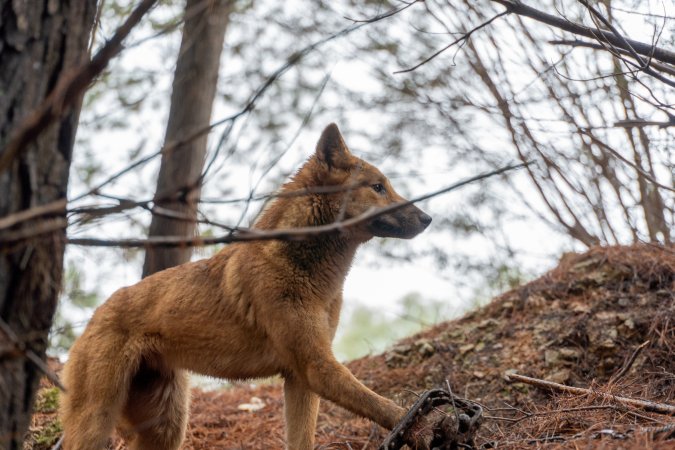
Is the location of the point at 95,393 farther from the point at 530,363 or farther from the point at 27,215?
the point at 530,363

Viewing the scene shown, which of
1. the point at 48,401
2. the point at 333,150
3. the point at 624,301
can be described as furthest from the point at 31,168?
the point at 624,301

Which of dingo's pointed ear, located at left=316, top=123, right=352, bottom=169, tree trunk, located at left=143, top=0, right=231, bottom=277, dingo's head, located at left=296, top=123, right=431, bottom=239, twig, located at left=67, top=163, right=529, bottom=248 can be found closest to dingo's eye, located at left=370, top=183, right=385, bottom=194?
dingo's head, located at left=296, top=123, right=431, bottom=239

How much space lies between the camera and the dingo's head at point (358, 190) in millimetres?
5160

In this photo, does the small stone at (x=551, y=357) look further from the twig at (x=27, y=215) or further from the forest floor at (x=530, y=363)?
the twig at (x=27, y=215)

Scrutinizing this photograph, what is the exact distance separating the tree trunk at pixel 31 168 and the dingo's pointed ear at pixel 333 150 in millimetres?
2836

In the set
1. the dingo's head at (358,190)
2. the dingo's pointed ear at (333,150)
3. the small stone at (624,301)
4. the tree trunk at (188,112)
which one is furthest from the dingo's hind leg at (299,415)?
the small stone at (624,301)

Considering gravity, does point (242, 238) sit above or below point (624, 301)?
below

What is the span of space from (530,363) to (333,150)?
2439 mm

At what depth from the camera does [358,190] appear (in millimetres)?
5234

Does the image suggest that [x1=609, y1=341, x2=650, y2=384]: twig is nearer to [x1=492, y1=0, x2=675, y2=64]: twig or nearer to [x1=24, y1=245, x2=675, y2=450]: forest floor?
[x1=24, y1=245, x2=675, y2=450]: forest floor

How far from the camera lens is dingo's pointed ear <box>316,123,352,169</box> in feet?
17.6

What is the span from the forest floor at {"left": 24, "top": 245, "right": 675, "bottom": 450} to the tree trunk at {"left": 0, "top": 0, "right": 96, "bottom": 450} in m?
2.61

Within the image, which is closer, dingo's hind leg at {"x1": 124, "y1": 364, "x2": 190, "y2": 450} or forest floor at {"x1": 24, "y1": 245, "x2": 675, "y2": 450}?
forest floor at {"x1": 24, "y1": 245, "x2": 675, "y2": 450}

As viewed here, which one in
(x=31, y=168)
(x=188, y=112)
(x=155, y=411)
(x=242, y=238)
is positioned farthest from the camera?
(x=188, y=112)
